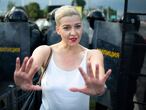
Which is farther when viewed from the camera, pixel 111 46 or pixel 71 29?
pixel 111 46

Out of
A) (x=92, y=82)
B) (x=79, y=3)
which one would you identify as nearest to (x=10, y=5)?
(x=79, y=3)

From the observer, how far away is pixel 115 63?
183 inches

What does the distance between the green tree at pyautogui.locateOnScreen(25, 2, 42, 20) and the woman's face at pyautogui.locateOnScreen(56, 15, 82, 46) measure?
130 inches

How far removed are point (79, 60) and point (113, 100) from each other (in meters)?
2.01

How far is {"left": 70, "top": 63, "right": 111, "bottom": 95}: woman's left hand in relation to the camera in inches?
94.6

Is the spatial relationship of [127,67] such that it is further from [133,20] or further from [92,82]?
[92,82]

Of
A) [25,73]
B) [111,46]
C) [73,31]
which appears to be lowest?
[111,46]

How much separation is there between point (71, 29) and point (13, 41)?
299 centimetres

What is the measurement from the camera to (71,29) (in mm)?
2562

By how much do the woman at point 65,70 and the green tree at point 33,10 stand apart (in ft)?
10.8

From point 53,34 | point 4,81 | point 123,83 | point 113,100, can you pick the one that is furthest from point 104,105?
point 4,81

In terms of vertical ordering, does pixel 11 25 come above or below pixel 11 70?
above

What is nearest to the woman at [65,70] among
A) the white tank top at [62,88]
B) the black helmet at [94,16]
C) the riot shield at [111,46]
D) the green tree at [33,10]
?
the white tank top at [62,88]

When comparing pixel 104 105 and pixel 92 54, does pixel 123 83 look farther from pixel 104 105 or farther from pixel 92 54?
pixel 92 54
